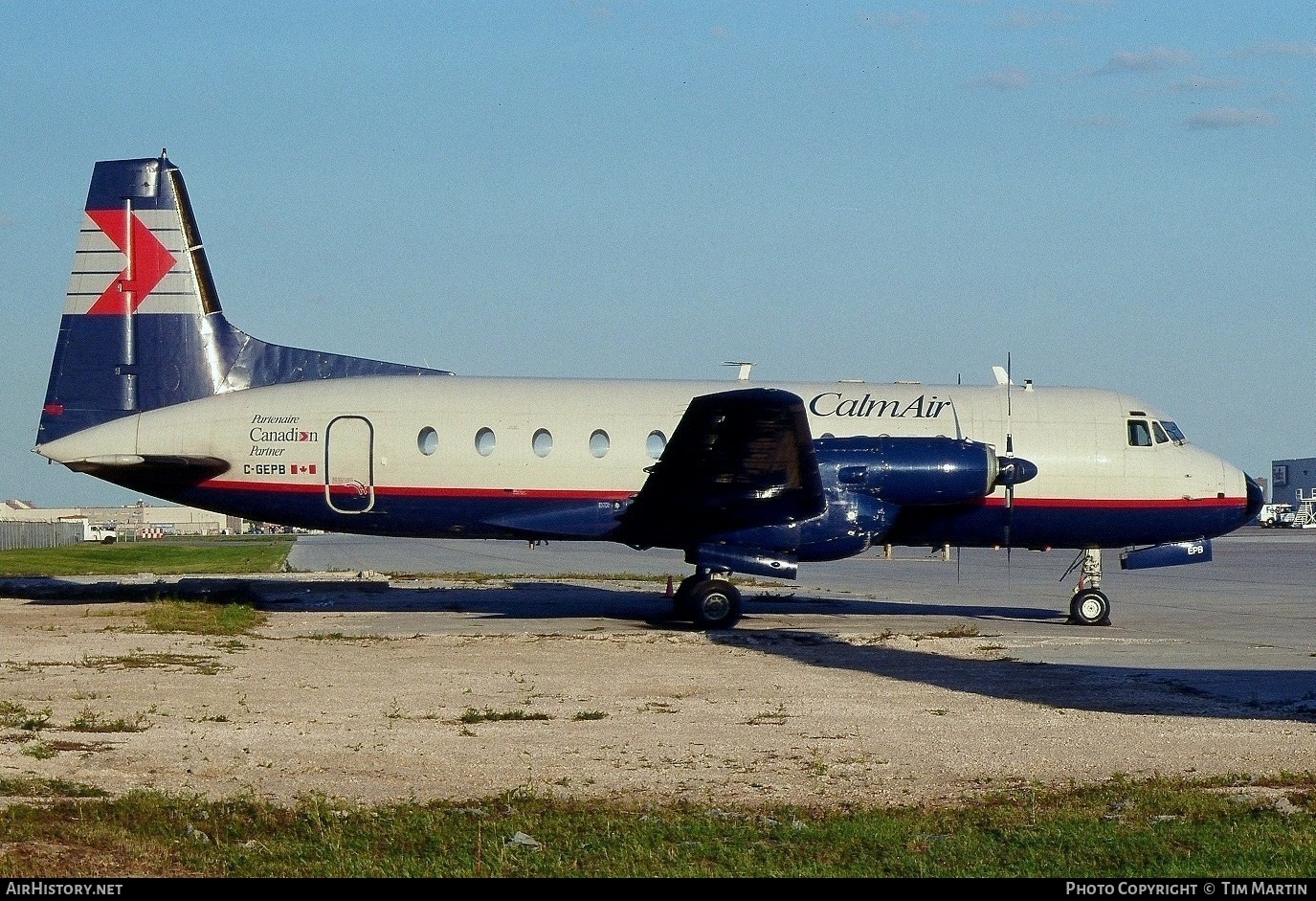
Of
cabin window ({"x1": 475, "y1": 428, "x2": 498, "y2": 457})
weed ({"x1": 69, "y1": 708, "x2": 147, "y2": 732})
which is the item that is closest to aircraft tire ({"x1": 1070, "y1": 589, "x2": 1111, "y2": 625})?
cabin window ({"x1": 475, "y1": 428, "x2": 498, "y2": 457})

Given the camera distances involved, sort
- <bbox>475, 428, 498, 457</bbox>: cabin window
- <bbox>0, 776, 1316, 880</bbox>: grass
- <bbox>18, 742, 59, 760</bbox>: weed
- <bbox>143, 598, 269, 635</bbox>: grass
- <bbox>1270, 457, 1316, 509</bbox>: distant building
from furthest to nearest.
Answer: <bbox>1270, 457, 1316, 509</bbox>: distant building < <bbox>475, 428, 498, 457</bbox>: cabin window < <bbox>143, 598, 269, 635</bbox>: grass < <bbox>18, 742, 59, 760</bbox>: weed < <bbox>0, 776, 1316, 880</bbox>: grass

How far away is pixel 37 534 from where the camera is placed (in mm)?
81250

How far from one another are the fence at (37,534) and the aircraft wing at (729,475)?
5850 cm

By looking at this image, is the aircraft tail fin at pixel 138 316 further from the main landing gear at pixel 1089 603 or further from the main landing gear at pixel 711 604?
the main landing gear at pixel 1089 603

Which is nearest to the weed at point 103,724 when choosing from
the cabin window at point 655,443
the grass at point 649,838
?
the grass at point 649,838

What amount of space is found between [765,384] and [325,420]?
6.92 metres

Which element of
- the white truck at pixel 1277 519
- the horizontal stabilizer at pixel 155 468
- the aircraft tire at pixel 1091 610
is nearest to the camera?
the horizontal stabilizer at pixel 155 468

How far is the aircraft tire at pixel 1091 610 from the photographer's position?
68.2 ft

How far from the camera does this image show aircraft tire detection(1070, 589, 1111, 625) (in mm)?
20797

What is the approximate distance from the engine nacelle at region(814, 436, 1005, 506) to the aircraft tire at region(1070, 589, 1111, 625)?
2.68 meters

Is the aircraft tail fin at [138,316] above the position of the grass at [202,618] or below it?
above

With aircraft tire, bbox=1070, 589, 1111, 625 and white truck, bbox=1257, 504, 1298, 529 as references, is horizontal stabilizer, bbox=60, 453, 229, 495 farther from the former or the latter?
white truck, bbox=1257, 504, 1298, 529

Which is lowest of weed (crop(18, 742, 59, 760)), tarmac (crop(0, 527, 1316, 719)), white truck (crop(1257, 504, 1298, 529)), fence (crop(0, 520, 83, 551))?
white truck (crop(1257, 504, 1298, 529))

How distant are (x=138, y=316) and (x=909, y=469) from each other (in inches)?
468
